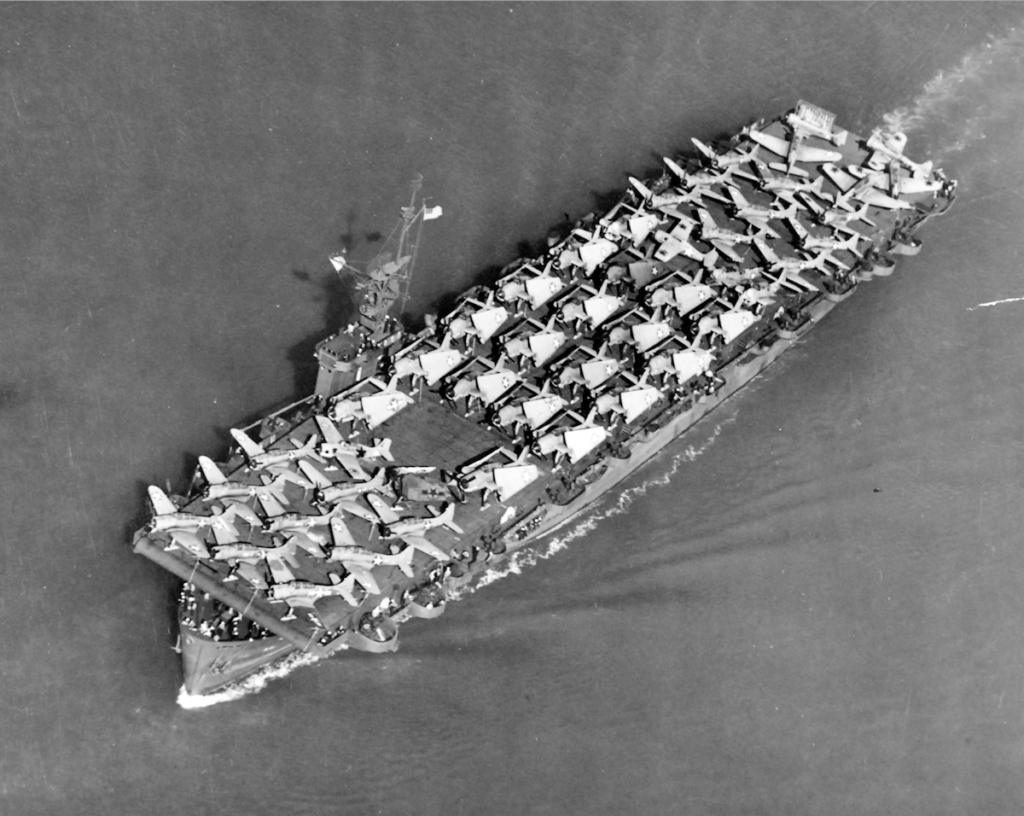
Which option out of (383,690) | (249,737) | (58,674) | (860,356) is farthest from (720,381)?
(58,674)

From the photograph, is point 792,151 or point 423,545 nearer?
point 423,545

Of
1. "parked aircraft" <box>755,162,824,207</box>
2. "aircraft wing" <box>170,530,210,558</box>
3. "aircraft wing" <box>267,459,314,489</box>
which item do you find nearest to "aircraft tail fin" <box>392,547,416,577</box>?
"aircraft wing" <box>267,459,314,489</box>

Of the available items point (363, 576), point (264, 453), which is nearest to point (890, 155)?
point (264, 453)

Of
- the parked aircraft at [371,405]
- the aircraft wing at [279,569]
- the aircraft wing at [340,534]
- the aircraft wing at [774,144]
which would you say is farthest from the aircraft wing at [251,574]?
the aircraft wing at [774,144]

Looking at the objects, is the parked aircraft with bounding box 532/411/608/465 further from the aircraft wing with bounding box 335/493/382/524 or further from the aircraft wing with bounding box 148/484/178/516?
the aircraft wing with bounding box 148/484/178/516

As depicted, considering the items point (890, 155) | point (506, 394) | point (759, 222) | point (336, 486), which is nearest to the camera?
point (336, 486)

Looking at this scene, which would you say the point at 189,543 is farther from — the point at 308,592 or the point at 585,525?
the point at 585,525

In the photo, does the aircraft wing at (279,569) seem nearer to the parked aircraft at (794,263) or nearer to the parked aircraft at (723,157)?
the parked aircraft at (794,263)
